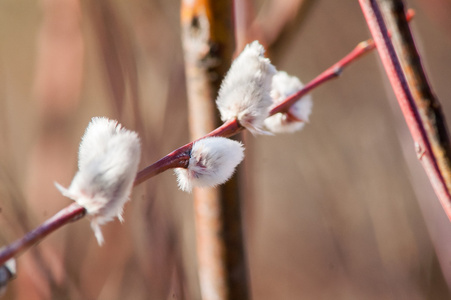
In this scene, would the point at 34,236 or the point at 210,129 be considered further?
the point at 210,129

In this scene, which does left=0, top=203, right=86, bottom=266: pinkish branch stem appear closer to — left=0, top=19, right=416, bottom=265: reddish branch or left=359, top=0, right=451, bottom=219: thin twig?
left=0, top=19, right=416, bottom=265: reddish branch

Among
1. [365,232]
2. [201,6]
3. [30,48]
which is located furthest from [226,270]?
[30,48]

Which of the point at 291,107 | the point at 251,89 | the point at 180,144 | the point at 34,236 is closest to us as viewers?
the point at 34,236

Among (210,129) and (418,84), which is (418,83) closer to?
(418,84)

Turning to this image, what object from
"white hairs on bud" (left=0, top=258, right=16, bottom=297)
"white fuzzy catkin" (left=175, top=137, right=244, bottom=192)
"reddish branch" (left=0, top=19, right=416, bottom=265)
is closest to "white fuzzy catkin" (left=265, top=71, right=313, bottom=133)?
"reddish branch" (left=0, top=19, right=416, bottom=265)

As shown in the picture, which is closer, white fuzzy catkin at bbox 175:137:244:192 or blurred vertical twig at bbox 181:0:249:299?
white fuzzy catkin at bbox 175:137:244:192

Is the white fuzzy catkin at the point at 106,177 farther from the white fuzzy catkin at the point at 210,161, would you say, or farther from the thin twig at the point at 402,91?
the thin twig at the point at 402,91

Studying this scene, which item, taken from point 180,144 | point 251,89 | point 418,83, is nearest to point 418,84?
point 418,83
